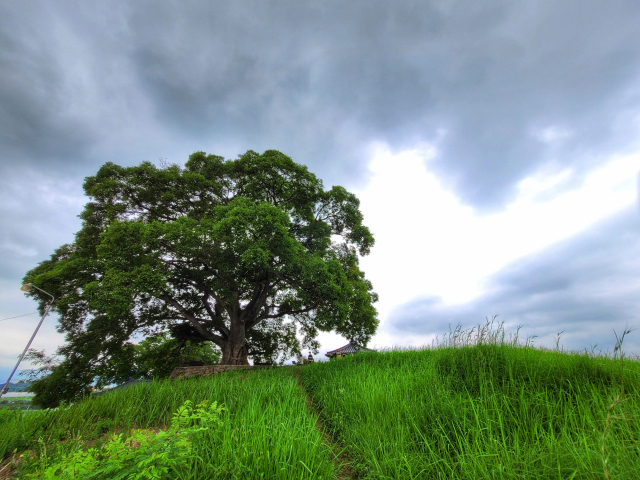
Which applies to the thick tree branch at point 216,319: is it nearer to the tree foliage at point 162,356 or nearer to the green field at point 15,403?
the tree foliage at point 162,356

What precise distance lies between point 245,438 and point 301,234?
1505cm

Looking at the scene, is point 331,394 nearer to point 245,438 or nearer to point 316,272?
point 245,438

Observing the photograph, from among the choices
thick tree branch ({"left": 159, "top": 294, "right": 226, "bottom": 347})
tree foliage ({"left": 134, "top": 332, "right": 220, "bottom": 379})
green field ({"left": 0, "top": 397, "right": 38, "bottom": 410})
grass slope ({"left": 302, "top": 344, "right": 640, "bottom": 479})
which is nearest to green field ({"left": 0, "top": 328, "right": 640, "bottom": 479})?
grass slope ({"left": 302, "top": 344, "right": 640, "bottom": 479})

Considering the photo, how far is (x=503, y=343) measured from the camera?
524 centimetres

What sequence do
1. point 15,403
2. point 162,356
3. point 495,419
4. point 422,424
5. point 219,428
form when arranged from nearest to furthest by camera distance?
point 219,428
point 495,419
point 422,424
point 15,403
point 162,356

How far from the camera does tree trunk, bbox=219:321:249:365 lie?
1580cm

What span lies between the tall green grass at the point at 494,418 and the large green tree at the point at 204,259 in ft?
26.4

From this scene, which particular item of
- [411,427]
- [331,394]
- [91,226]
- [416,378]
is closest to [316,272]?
[331,394]

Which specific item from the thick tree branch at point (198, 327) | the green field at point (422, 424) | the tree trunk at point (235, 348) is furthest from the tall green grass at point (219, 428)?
the thick tree branch at point (198, 327)

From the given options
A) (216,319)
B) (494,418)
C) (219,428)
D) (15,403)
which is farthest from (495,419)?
(216,319)

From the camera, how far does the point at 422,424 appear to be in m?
3.79

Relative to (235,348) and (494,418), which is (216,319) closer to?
(235,348)

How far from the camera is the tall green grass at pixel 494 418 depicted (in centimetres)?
243

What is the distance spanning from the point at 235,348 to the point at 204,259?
19.2ft
